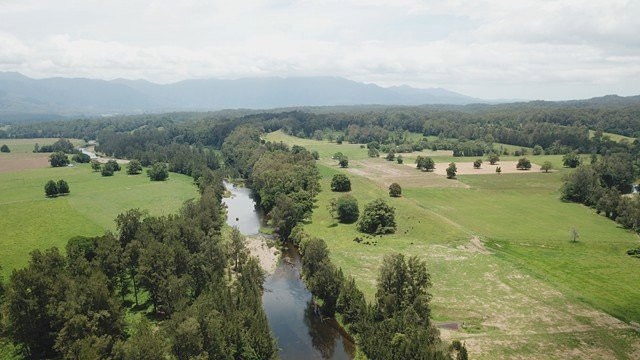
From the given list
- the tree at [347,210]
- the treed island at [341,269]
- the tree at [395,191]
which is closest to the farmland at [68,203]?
the treed island at [341,269]

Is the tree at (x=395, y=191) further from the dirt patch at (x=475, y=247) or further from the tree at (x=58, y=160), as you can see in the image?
the tree at (x=58, y=160)

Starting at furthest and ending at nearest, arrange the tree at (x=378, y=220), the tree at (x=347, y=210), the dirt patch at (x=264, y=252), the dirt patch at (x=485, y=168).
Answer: the dirt patch at (x=485, y=168) → the tree at (x=347, y=210) → the tree at (x=378, y=220) → the dirt patch at (x=264, y=252)

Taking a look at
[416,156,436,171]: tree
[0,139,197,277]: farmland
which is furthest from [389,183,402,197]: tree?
[0,139,197,277]: farmland

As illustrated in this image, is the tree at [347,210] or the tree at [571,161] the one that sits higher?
the tree at [571,161]

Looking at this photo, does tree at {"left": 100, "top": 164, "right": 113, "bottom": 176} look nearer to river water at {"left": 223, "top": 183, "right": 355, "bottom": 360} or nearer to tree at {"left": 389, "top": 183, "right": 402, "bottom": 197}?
river water at {"left": 223, "top": 183, "right": 355, "bottom": 360}

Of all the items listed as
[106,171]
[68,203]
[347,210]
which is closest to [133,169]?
[106,171]

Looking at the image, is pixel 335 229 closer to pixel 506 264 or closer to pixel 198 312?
pixel 506 264

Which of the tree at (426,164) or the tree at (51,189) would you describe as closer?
the tree at (51,189)

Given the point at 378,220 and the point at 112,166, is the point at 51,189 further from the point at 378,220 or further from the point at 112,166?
the point at 378,220
